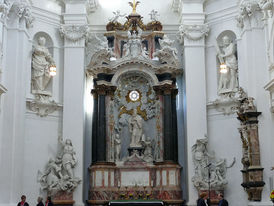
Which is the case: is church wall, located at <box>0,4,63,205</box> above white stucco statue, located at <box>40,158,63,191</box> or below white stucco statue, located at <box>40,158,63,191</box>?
above

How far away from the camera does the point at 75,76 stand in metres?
19.2

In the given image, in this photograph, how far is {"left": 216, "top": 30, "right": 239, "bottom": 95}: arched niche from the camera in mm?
18562

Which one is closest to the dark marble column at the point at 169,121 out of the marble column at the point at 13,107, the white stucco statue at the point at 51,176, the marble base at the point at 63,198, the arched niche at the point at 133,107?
the arched niche at the point at 133,107

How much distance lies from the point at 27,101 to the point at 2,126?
2.17 metres

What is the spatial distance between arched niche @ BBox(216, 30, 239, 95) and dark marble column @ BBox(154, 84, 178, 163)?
2028 mm

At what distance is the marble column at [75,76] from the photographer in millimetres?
18516

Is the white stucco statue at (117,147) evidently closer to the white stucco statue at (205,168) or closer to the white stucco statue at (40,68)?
the white stucco statue at (205,168)

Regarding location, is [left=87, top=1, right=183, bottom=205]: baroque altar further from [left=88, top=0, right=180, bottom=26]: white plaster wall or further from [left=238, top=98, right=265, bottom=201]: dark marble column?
[left=238, top=98, right=265, bottom=201]: dark marble column

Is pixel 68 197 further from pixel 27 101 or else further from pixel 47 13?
pixel 47 13

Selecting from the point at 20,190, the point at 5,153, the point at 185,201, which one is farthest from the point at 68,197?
the point at 185,201

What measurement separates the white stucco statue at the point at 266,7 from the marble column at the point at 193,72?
3.75 meters

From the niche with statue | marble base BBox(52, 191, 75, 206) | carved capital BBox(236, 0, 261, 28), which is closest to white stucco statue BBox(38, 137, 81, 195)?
marble base BBox(52, 191, 75, 206)

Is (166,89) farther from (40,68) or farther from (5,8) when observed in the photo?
(5,8)

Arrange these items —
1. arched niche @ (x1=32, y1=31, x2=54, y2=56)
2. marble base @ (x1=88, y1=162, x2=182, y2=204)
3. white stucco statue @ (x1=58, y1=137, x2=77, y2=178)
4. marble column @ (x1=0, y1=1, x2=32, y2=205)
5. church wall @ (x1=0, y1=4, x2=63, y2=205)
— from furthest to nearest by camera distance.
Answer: arched niche @ (x1=32, y1=31, x2=54, y2=56) < marble base @ (x1=88, y1=162, x2=182, y2=204) < white stucco statue @ (x1=58, y1=137, x2=77, y2=178) < church wall @ (x1=0, y1=4, x2=63, y2=205) < marble column @ (x1=0, y1=1, x2=32, y2=205)
